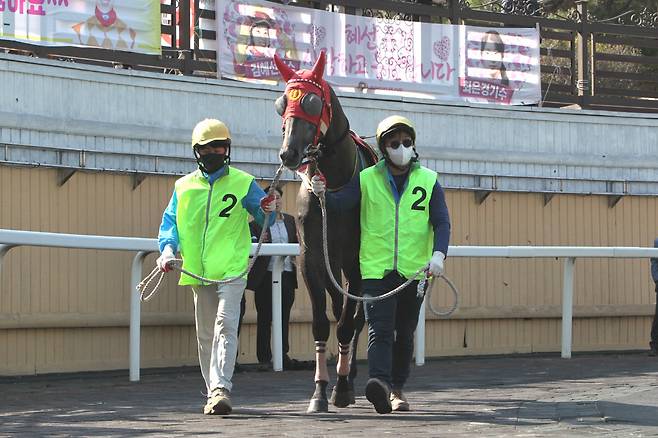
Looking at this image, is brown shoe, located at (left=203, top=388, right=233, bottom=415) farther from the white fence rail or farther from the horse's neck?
the white fence rail

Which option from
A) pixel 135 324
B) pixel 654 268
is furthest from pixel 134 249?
pixel 654 268

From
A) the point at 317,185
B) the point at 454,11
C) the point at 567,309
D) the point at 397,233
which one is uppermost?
the point at 454,11

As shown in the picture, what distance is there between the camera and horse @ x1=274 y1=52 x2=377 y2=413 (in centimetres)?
850

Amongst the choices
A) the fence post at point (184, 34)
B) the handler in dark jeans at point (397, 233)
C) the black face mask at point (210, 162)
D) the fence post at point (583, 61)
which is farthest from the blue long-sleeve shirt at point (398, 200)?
the fence post at point (583, 61)

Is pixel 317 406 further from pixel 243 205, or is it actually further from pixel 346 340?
pixel 243 205

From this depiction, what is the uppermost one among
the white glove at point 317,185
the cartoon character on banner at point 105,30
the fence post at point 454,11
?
the fence post at point 454,11

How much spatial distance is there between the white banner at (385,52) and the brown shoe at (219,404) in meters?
6.19

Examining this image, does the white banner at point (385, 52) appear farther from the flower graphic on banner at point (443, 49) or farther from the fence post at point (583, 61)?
the fence post at point (583, 61)

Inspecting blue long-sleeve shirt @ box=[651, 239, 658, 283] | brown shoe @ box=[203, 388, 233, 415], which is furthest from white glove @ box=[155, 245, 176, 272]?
blue long-sleeve shirt @ box=[651, 239, 658, 283]

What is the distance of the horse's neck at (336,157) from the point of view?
886 cm

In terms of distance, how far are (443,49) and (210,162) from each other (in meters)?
7.35

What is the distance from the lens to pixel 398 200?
337 inches

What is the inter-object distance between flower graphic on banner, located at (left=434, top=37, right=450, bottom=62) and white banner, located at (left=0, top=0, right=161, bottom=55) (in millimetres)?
3486

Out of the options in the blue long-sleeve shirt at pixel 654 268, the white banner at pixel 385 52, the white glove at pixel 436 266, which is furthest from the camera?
the blue long-sleeve shirt at pixel 654 268
